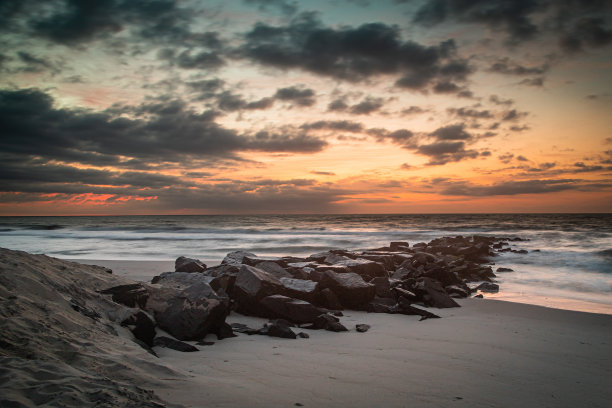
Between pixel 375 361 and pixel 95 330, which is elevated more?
pixel 95 330

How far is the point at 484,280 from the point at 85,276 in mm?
10485

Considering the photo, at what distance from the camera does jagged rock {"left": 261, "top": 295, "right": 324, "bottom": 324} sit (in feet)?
17.7

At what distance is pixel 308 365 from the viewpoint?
11.8ft

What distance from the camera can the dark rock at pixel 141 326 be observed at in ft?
12.5

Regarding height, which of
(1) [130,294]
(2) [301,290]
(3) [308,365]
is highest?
(1) [130,294]

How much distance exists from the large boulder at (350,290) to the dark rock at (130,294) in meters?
3.46

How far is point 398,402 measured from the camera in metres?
2.82

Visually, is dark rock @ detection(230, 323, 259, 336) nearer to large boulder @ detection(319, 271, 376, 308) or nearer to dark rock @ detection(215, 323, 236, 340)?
dark rock @ detection(215, 323, 236, 340)

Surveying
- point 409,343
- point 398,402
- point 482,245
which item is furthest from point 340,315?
point 482,245

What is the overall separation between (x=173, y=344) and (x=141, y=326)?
41 centimetres

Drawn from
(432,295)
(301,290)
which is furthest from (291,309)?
(432,295)

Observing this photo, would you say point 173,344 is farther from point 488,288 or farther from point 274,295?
point 488,288

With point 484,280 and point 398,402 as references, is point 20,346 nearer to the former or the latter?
point 398,402

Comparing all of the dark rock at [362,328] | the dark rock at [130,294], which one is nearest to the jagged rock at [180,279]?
the dark rock at [130,294]
